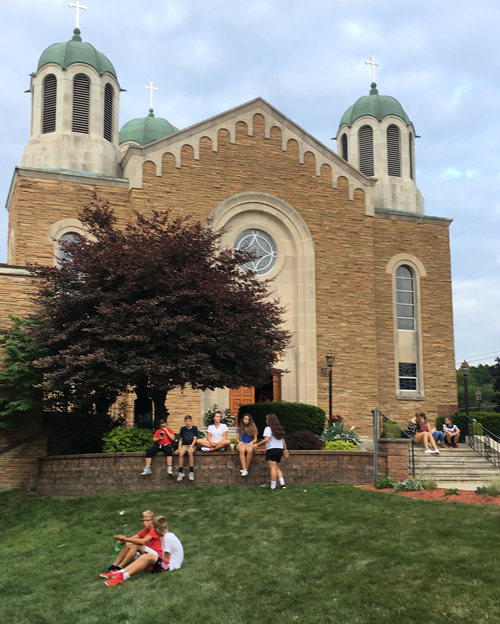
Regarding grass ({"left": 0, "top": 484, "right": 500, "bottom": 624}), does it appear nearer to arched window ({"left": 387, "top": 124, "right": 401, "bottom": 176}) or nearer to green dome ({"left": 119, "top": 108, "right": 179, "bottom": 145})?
arched window ({"left": 387, "top": 124, "right": 401, "bottom": 176})

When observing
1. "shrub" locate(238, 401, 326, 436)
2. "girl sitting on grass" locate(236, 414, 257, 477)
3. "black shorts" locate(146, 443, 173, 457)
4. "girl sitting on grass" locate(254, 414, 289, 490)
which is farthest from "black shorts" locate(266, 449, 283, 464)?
"shrub" locate(238, 401, 326, 436)

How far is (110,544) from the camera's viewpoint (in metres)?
12.0

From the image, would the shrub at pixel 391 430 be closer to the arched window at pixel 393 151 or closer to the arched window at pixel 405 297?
the arched window at pixel 405 297

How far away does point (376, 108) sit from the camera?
100 ft

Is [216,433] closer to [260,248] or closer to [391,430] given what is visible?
[391,430]

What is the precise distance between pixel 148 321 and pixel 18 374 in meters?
Answer: 3.54

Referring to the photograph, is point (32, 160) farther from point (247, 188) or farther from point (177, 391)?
point (177, 391)

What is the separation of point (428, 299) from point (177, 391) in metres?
11.0

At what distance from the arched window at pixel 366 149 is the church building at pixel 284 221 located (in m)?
3.05

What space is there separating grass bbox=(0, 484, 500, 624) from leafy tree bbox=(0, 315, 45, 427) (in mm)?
3144

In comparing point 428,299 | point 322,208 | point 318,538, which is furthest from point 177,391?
point 318,538

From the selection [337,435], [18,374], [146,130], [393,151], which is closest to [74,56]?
[146,130]

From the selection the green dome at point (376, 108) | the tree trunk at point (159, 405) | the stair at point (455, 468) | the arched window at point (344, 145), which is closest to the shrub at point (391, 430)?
the stair at point (455, 468)

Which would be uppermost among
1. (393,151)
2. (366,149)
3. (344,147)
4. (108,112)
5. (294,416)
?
(344,147)
